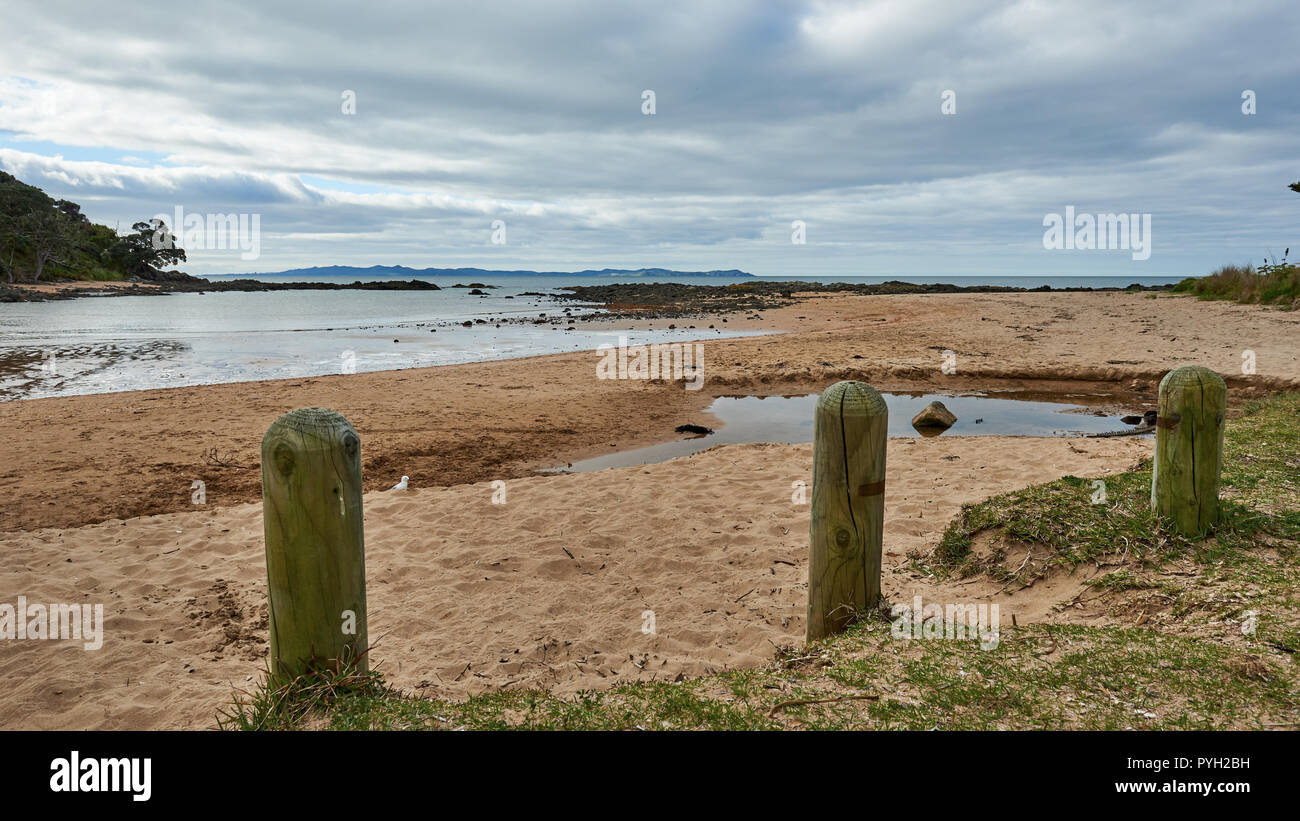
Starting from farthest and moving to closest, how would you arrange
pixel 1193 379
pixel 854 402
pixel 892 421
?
pixel 892 421, pixel 1193 379, pixel 854 402

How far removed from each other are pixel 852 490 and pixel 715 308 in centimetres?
4282

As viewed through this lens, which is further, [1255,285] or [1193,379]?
[1255,285]

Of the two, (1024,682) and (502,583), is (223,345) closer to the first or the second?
(502,583)

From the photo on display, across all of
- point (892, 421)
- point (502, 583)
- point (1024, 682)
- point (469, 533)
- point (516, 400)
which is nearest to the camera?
point (1024, 682)

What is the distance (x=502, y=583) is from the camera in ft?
18.7

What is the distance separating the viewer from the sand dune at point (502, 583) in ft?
14.0

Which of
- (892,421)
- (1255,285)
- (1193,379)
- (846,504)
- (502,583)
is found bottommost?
(502,583)

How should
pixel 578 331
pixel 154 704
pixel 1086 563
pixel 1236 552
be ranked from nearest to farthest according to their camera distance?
pixel 154 704 < pixel 1236 552 < pixel 1086 563 < pixel 578 331

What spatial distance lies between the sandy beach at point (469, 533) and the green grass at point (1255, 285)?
1026 centimetres

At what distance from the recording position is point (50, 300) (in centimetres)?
5312

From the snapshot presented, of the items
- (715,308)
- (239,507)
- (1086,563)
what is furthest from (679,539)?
(715,308)

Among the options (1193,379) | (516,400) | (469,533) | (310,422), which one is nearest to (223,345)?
(516,400)

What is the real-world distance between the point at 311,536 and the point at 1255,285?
1267 inches

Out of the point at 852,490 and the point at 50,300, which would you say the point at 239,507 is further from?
the point at 50,300
